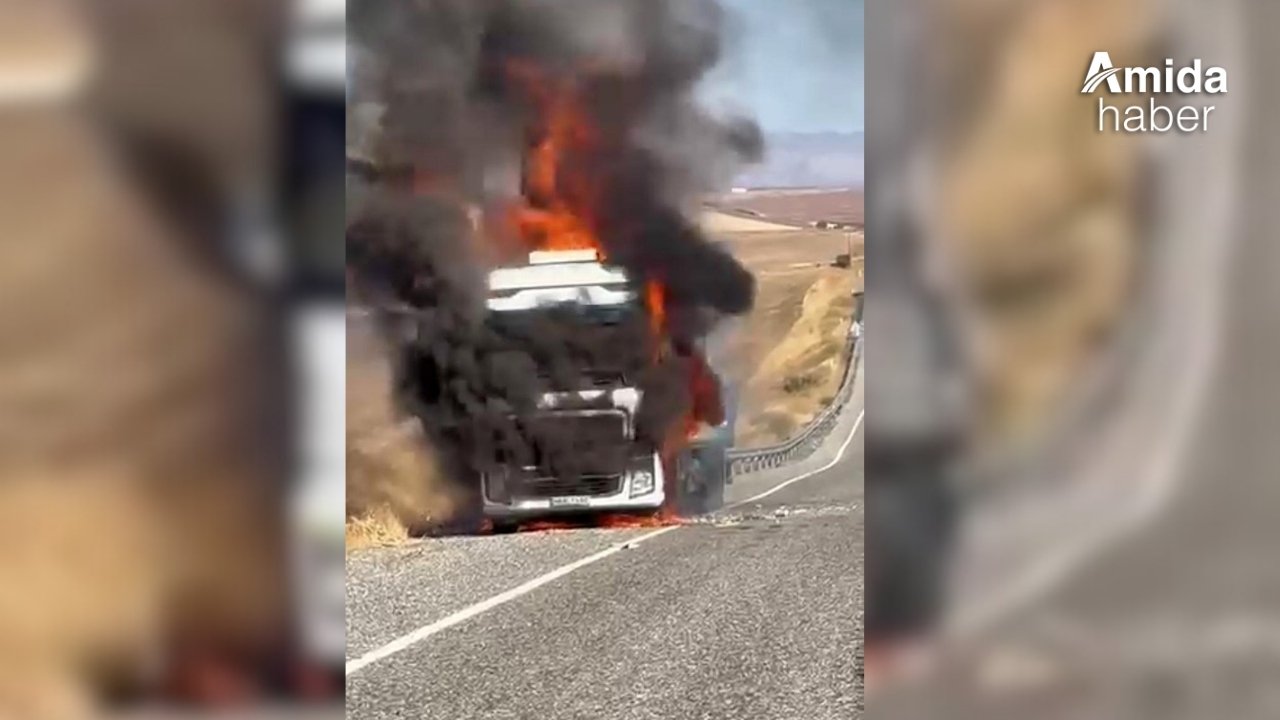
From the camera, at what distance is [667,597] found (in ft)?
6.91

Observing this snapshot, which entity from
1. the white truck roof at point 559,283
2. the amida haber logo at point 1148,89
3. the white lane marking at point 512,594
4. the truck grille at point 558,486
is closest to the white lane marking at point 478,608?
the white lane marking at point 512,594

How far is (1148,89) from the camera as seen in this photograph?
2.08 m

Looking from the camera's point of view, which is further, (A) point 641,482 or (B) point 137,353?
(A) point 641,482

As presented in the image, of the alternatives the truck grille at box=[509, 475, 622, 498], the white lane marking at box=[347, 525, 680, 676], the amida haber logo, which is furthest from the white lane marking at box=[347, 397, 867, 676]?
the amida haber logo

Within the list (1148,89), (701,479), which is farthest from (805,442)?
(1148,89)

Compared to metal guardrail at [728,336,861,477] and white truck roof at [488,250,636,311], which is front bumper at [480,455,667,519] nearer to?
metal guardrail at [728,336,861,477]

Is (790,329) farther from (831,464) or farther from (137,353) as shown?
(137,353)

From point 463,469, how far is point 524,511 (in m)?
0.13

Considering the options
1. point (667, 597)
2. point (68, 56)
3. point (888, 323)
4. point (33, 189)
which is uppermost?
point (68, 56)

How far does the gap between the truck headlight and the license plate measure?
0.08 metres

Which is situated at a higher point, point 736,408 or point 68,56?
point 68,56

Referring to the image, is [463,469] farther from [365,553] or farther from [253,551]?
[253,551]

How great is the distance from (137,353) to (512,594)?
727 millimetres

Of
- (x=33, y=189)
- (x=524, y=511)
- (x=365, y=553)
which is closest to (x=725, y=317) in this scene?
(x=524, y=511)
